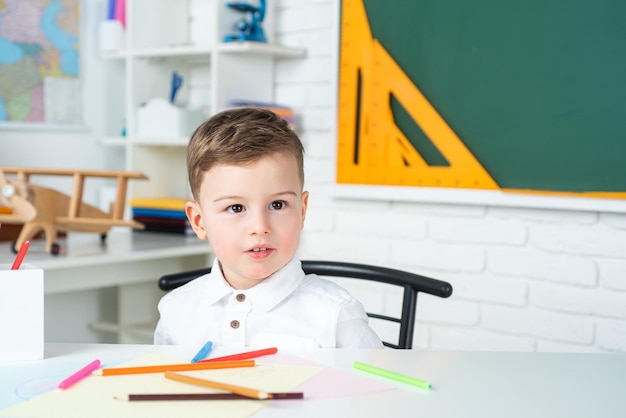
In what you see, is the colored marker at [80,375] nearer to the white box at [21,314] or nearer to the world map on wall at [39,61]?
the white box at [21,314]

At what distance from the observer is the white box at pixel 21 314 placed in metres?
0.95

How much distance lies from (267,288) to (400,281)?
0.29 m

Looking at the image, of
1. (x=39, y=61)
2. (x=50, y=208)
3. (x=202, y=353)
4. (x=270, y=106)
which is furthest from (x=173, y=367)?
(x=39, y=61)

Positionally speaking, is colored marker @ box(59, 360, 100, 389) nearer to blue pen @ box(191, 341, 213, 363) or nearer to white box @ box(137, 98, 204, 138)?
blue pen @ box(191, 341, 213, 363)

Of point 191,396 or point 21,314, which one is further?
point 21,314

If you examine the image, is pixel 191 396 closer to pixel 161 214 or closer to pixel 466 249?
pixel 466 249

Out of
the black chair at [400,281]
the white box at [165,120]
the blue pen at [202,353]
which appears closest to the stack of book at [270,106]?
the white box at [165,120]

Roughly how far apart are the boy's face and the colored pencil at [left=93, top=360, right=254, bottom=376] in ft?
0.69

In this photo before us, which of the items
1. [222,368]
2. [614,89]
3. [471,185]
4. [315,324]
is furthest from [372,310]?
[222,368]

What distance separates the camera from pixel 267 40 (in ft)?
8.04

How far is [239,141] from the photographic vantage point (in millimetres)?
1094

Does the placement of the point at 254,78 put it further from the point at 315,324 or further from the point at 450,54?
the point at 315,324

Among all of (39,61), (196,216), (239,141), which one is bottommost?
(196,216)

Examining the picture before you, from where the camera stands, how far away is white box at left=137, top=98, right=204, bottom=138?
2.49 m
